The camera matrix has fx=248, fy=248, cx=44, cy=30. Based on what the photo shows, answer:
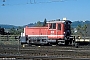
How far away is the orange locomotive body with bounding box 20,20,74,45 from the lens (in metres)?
30.8

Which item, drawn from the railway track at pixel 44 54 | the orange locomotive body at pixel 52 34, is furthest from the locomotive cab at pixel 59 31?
the railway track at pixel 44 54

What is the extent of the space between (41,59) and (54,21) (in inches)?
701

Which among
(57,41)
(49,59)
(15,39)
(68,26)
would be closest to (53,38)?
(57,41)

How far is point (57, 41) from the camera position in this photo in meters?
30.8

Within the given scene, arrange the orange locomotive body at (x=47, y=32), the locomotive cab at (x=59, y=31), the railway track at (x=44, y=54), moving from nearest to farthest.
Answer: the railway track at (x=44, y=54)
the locomotive cab at (x=59, y=31)
the orange locomotive body at (x=47, y=32)

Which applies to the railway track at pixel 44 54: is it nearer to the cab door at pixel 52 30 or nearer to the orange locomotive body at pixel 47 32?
the orange locomotive body at pixel 47 32

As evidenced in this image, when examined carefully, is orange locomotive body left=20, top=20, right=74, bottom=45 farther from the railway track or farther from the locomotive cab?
the railway track

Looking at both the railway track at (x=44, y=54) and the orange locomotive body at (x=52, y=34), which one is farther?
the orange locomotive body at (x=52, y=34)

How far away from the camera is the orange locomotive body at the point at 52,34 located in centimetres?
3080

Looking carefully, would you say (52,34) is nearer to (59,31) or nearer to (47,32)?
(47,32)

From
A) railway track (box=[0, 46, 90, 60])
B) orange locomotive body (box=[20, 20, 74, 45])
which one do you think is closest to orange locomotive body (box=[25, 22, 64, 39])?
orange locomotive body (box=[20, 20, 74, 45])

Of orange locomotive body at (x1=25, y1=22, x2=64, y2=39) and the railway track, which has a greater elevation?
orange locomotive body at (x1=25, y1=22, x2=64, y2=39)

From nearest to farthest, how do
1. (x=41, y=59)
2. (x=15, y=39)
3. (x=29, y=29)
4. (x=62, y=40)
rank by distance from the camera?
(x=41, y=59)
(x=62, y=40)
(x=29, y=29)
(x=15, y=39)

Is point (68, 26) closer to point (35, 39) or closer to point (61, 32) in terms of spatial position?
point (61, 32)
